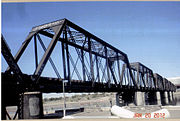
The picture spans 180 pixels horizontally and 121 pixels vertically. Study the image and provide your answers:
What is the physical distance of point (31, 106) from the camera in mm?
12758

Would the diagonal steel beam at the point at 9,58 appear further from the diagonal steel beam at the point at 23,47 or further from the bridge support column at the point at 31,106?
the diagonal steel beam at the point at 23,47

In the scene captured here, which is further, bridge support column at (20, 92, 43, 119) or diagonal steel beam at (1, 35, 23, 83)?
bridge support column at (20, 92, 43, 119)

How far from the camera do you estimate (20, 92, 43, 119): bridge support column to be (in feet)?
41.8

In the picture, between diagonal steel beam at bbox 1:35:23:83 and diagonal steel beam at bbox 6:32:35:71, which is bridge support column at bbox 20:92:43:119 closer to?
diagonal steel beam at bbox 1:35:23:83

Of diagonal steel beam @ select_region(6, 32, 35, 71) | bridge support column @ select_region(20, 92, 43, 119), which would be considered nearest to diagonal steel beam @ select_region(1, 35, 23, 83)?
bridge support column @ select_region(20, 92, 43, 119)

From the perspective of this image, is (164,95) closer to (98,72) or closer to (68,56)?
(98,72)

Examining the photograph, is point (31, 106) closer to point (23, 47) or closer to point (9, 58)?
point (9, 58)

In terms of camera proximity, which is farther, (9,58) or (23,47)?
(23,47)

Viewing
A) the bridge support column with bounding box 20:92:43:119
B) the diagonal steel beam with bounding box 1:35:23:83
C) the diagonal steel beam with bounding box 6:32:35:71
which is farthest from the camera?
the diagonal steel beam with bounding box 6:32:35:71

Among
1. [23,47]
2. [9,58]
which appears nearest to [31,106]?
[9,58]

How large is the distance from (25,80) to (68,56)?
851cm

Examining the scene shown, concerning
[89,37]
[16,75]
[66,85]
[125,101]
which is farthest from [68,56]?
[125,101]

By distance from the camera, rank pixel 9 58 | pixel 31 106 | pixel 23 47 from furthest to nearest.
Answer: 1. pixel 23 47
2. pixel 9 58
3. pixel 31 106

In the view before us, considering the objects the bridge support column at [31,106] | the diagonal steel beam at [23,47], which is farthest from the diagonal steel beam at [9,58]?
the diagonal steel beam at [23,47]
